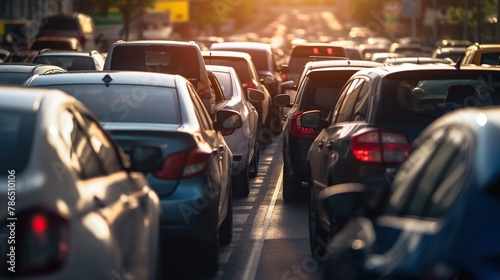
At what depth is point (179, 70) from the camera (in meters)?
18.1

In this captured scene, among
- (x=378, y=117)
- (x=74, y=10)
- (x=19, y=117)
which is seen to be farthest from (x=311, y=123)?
(x=74, y=10)

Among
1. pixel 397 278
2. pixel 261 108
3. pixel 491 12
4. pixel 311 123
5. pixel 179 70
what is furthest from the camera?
pixel 491 12

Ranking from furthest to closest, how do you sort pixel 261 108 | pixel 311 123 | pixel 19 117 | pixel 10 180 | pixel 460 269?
pixel 261 108 → pixel 311 123 → pixel 19 117 → pixel 10 180 → pixel 460 269

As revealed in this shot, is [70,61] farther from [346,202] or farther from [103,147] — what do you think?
[346,202]

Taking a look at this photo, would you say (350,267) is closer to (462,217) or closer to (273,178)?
(462,217)

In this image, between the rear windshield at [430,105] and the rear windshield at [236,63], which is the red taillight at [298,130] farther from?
the rear windshield at [236,63]

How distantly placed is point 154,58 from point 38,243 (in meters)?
13.7

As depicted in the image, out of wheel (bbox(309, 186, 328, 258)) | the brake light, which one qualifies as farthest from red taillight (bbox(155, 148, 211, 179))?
the brake light

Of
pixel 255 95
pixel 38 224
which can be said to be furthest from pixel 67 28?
pixel 38 224

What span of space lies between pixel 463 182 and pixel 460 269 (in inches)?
14.2

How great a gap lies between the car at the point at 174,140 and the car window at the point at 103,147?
179 cm

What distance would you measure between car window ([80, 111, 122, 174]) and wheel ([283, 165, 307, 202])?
26.9 feet

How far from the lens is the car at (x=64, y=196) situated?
5020 millimetres

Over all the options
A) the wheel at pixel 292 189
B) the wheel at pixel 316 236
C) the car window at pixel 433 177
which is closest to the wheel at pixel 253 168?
the wheel at pixel 292 189
